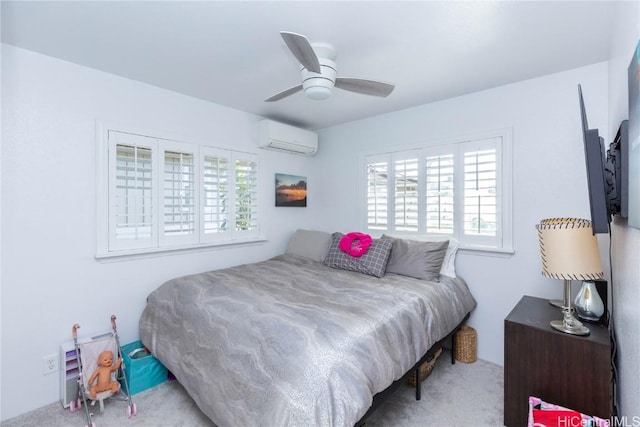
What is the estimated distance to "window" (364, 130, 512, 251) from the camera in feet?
8.59

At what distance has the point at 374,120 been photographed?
3.47m

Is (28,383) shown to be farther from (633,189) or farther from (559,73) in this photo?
(559,73)

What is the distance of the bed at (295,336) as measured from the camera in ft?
4.33

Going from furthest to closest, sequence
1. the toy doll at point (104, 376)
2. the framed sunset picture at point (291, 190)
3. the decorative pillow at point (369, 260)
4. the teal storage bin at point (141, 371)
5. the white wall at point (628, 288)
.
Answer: the framed sunset picture at point (291, 190) < the decorative pillow at point (369, 260) < the teal storage bin at point (141, 371) < the toy doll at point (104, 376) < the white wall at point (628, 288)

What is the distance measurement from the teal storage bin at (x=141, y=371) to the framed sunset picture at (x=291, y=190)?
2.00 m

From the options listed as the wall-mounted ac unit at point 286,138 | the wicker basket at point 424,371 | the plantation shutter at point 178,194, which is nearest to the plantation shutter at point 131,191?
the plantation shutter at point 178,194

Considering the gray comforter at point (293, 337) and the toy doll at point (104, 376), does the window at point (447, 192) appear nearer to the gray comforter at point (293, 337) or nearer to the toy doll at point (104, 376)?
the gray comforter at point (293, 337)

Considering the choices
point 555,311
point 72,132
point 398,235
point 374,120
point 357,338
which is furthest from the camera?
point 374,120

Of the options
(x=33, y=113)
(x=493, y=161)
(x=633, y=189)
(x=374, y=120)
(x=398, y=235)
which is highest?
(x=374, y=120)

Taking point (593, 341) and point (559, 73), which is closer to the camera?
point (593, 341)

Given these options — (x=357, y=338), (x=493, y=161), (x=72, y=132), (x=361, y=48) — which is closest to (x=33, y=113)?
(x=72, y=132)

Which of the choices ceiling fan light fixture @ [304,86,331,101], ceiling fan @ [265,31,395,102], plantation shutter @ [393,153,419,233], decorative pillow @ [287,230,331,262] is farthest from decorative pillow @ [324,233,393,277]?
ceiling fan light fixture @ [304,86,331,101]

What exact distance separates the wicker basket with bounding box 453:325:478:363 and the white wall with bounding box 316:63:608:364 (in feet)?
0.37

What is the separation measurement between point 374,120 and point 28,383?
3721 millimetres
